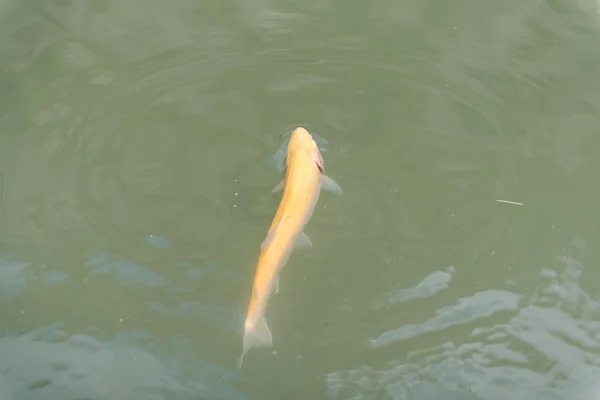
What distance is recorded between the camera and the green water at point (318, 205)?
2.99 m

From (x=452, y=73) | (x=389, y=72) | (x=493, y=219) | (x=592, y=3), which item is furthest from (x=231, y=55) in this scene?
(x=592, y=3)

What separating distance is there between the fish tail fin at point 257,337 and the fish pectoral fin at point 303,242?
0.41 meters

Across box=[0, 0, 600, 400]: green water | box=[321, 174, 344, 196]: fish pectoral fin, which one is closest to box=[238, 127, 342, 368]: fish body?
box=[321, 174, 344, 196]: fish pectoral fin

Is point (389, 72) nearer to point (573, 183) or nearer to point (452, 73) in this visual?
point (452, 73)

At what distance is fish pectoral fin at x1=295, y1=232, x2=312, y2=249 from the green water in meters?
0.08

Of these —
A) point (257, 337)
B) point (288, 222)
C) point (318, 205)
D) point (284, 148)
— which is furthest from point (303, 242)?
point (284, 148)

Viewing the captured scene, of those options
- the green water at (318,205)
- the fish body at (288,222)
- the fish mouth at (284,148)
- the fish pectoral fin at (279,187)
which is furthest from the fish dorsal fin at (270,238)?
the fish mouth at (284,148)

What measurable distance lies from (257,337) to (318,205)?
2.78 feet

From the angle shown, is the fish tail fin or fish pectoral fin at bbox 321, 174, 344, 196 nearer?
the fish tail fin

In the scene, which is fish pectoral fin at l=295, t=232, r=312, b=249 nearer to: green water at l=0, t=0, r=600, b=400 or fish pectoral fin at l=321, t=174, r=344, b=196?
green water at l=0, t=0, r=600, b=400

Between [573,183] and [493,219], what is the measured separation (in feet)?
1.80

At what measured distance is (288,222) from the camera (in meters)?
3.12

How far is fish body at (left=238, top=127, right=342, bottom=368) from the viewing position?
2.90 m

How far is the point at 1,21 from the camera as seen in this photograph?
177 inches
